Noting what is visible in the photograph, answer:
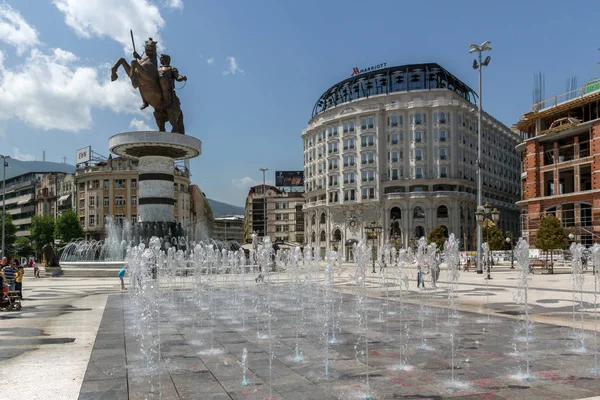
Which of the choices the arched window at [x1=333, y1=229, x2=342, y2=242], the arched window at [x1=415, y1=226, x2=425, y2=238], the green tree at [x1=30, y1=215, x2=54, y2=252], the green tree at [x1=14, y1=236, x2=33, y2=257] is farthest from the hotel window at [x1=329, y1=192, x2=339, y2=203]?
the green tree at [x1=14, y1=236, x2=33, y2=257]

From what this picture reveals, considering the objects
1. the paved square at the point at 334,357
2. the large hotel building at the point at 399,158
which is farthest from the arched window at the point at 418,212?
the paved square at the point at 334,357

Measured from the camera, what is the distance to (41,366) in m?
8.54

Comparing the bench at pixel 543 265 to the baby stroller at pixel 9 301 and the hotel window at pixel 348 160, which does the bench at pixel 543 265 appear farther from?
the hotel window at pixel 348 160

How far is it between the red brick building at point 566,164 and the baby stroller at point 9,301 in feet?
162

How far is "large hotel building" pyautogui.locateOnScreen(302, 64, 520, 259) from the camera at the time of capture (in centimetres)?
7656

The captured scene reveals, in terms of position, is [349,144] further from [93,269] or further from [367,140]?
[93,269]

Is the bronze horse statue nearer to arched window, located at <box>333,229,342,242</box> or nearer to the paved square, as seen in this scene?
the paved square

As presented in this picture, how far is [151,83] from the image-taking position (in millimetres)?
37594

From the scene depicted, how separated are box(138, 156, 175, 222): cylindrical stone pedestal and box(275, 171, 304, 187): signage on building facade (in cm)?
8869

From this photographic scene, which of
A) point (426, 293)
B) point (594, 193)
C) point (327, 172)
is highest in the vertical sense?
point (327, 172)

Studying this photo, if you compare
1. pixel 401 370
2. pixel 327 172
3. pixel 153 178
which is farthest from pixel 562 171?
pixel 401 370

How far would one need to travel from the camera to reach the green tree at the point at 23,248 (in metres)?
90.4

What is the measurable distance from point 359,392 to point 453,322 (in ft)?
23.1

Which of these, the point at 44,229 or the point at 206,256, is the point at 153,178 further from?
the point at 44,229
